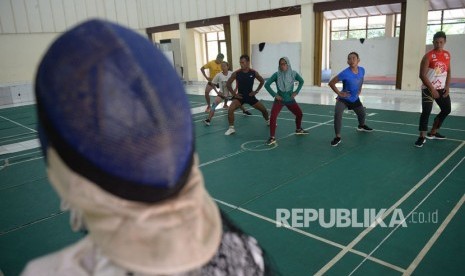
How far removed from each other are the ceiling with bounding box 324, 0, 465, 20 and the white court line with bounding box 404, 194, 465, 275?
17788 millimetres

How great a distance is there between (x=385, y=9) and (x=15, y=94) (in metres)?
→ 21.0

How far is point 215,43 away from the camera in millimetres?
27984

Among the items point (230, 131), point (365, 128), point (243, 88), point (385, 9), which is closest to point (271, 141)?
point (230, 131)

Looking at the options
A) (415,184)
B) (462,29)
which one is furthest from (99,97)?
(462,29)

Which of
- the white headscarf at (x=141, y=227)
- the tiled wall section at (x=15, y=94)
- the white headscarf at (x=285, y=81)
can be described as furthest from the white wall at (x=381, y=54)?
the tiled wall section at (x=15, y=94)

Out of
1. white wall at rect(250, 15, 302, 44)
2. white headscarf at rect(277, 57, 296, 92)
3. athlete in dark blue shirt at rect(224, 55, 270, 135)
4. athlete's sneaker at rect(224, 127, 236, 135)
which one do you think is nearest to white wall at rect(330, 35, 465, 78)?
athlete in dark blue shirt at rect(224, 55, 270, 135)

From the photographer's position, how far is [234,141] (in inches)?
321

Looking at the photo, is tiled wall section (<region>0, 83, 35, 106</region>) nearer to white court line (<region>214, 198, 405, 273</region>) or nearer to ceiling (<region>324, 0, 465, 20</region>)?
white court line (<region>214, 198, 405, 273</region>)

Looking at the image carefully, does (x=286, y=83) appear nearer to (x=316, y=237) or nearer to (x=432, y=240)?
(x=316, y=237)

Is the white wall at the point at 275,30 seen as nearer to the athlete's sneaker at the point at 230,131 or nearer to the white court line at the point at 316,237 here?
the athlete's sneaker at the point at 230,131

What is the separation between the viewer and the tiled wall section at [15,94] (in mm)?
17031

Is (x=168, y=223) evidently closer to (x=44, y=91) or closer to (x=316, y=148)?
(x=44, y=91)

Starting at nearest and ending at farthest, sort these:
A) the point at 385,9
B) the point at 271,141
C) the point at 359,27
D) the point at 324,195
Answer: the point at 324,195 < the point at 271,141 < the point at 385,9 < the point at 359,27

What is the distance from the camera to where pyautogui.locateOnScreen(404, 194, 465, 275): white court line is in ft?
10.9
